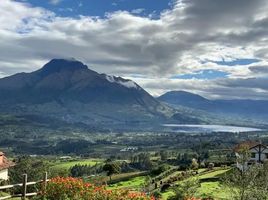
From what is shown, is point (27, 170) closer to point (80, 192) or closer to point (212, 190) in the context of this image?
point (212, 190)

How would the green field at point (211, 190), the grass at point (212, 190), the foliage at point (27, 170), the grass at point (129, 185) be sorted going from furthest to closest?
the foliage at point (27, 170) → the grass at point (129, 185) → the grass at point (212, 190) → the green field at point (211, 190)

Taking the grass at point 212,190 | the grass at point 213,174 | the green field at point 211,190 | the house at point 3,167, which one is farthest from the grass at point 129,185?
the house at point 3,167

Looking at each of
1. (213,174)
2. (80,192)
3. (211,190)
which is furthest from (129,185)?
(80,192)

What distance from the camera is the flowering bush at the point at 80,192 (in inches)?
985

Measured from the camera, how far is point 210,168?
285ft

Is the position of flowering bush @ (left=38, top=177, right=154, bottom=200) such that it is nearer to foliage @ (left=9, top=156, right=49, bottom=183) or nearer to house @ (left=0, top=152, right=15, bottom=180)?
house @ (left=0, top=152, right=15, bottom=180)

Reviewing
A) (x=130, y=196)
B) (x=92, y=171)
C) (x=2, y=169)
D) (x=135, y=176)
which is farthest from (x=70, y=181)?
(x=92, y=171)

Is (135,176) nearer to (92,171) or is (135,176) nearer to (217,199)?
(217,199)

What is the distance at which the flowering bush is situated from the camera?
25.0 m

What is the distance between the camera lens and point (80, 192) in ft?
85.8

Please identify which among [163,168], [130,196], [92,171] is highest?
[130,196]

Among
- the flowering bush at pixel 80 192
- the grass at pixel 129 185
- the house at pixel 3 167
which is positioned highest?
the flowering bush at pixel 80 192

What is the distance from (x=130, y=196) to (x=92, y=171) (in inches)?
5636

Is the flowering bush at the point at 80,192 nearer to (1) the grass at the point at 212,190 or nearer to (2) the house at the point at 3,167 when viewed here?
(1) the grass at the point at 212,190
